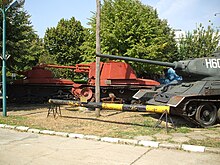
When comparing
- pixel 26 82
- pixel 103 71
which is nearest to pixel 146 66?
pixel 103 71

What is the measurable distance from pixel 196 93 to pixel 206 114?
0.94 metres

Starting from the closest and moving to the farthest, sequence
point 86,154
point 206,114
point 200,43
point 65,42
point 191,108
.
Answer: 1. point 86,154
2. point 191,108
3. point 206,114
4. point 200,43
5. point 65,42

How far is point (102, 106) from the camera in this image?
970 centimetres

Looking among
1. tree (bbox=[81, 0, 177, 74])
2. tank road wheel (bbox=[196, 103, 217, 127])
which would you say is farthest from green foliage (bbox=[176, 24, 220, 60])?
tank road wheel (bbox=[196, 103, 217, 127])

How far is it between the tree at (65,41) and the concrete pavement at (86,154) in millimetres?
26468

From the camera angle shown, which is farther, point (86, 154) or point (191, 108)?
point (191, 108)

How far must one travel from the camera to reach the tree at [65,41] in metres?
33.5

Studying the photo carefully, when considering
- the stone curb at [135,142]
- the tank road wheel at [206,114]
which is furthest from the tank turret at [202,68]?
the stone curb at [135,142]

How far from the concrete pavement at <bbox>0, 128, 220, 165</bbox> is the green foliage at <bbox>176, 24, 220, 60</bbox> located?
2166 cm

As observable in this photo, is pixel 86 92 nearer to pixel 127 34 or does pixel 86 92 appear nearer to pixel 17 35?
pixel 17 35

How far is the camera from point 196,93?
909 cm

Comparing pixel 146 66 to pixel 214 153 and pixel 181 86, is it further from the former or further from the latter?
pixel 214 153

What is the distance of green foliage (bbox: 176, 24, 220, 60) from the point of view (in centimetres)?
2690

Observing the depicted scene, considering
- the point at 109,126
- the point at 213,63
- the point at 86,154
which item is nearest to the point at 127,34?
the point at 213,63
